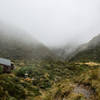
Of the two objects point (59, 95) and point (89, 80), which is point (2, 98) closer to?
point (59, 95)

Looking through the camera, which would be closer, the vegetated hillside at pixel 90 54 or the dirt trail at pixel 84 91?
the dirt trail at pixel 84 91

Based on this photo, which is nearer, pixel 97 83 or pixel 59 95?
pixel 97 83

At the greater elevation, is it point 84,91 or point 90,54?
point 90,54

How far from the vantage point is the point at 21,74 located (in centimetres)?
3612

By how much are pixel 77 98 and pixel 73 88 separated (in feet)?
4.05

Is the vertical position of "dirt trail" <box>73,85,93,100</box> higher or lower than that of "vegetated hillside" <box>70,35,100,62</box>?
lower

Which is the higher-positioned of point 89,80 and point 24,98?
point 89,80

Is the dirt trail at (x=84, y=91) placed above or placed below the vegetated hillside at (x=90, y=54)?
below

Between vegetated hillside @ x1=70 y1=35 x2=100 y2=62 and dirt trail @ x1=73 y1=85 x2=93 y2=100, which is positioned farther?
vegetated hillside @ x1=70 y1=35 x2=100 y2=62

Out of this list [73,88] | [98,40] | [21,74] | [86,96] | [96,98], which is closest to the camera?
[96,98]

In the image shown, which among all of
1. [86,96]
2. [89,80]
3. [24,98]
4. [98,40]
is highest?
[98,40]

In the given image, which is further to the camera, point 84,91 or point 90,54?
point 90,54

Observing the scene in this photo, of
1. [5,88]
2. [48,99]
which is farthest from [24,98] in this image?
[48,99]

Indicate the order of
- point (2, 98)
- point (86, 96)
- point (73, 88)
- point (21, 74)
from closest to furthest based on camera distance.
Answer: point (86, 96) < point (73, 88) < point (2, 98) < point (21, 74)
